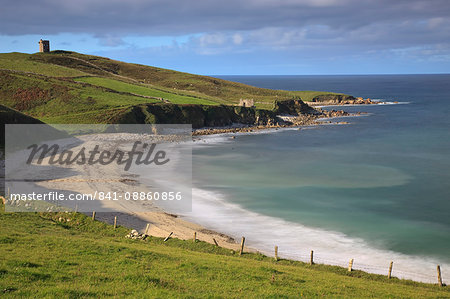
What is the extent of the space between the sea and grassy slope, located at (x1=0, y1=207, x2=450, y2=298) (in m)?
7.23

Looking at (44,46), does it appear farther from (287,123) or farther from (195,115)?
(287,123)

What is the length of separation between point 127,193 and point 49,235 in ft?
72.9

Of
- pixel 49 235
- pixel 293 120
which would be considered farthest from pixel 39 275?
pixel 293 120

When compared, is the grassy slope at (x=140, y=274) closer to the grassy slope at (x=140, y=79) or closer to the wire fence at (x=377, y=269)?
the wire fence at (x=377, y=269)

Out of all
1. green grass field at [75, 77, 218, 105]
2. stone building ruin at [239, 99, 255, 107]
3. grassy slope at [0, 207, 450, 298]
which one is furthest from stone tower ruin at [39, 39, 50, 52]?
grassy slope at [0, 207, 450, 298]

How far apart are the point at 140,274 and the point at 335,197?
36836mm

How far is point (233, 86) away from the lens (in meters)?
175

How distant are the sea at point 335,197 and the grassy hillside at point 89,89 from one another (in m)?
26.7

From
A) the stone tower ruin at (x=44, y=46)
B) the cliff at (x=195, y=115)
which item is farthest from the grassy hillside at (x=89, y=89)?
the stone tower ruin at (x=44, y=46)

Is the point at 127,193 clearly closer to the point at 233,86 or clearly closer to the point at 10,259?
the point at 10,259

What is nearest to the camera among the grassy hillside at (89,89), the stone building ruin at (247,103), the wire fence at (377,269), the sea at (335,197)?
the wire fence at (377,269)

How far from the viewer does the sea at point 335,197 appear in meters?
35.3

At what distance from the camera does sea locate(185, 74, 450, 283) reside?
35281mm

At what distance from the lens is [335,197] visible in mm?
51875
